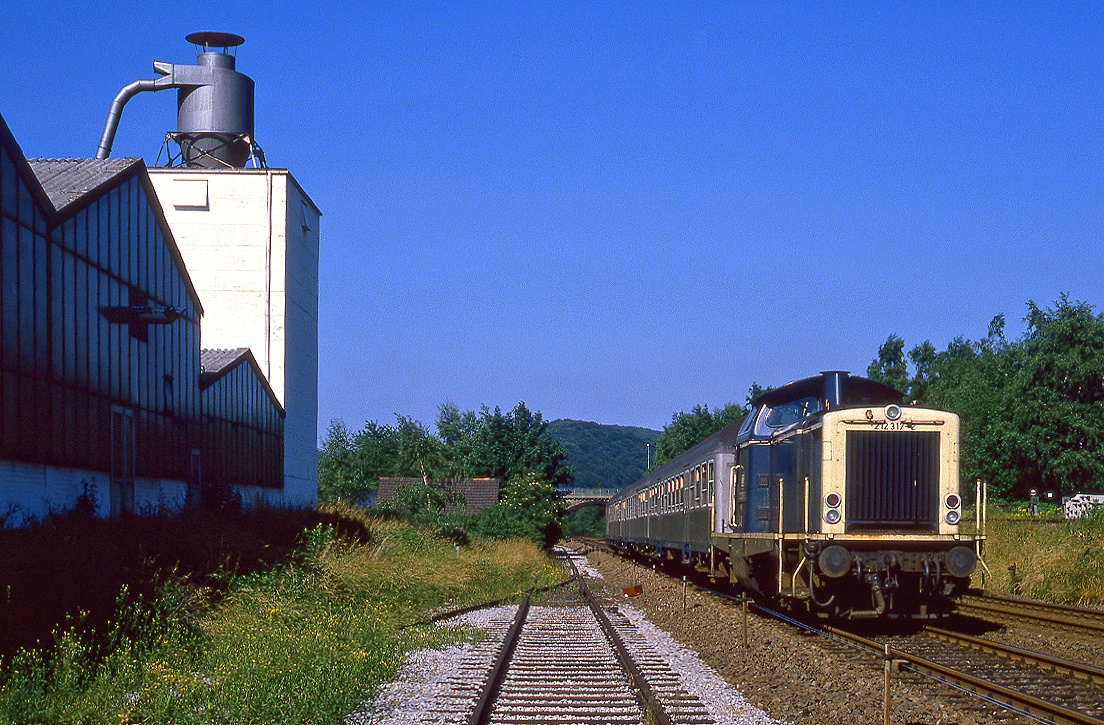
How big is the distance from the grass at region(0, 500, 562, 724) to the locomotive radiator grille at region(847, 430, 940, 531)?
19.4ft

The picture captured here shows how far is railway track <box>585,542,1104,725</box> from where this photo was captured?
10.2m

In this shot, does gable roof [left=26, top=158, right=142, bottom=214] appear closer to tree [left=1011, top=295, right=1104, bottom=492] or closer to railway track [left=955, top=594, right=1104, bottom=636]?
railway track [left=955, top=594, right=1104, bottom=636]

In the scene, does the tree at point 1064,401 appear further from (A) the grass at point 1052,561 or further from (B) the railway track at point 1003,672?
(B) the railway track at point 1003,672

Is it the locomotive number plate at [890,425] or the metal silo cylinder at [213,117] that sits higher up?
the metal silo cylinder at [213,117]

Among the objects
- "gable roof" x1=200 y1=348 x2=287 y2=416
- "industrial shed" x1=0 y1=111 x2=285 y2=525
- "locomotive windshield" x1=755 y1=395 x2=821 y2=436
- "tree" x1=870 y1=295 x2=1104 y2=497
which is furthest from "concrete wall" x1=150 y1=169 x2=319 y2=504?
"tree" x1=870 y1=295 x2=1104 y2=497

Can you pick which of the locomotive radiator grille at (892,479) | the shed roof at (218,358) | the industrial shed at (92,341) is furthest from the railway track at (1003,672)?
the shed roof at (218,358)

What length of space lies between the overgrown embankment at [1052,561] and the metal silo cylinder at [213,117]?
29253 millimetres

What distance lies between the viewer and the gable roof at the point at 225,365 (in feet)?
110

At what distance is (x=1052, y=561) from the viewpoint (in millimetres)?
23094

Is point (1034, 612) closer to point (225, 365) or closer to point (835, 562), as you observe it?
point (835, 562)

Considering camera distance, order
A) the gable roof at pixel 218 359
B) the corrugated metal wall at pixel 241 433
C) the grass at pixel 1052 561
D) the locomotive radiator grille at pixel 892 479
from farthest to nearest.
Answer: the gable roof at pixel 218 359, the corrugated metal wall at pixel 241 433, the grass at pixel 1052 561, the locomotive radiator grille at pixel 892 479

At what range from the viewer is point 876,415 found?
1565cm

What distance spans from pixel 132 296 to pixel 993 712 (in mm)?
22203

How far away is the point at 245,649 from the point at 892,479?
8519 mm
